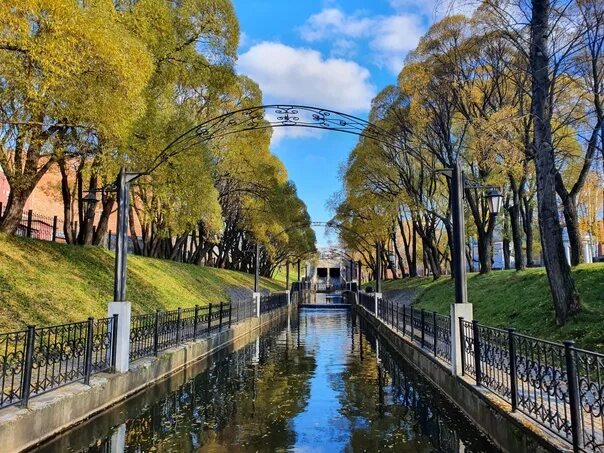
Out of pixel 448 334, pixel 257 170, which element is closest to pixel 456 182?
pixel 448 334

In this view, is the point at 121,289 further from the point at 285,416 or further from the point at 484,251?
the point at 484,251

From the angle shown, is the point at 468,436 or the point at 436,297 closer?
the point at 468,436

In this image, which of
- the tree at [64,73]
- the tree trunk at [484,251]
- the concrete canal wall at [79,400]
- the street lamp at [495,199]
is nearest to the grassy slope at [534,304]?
the tree trunk at [484,251]

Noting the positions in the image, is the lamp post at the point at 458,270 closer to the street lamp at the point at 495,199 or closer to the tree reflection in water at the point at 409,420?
the street lamp at the point at 495,199

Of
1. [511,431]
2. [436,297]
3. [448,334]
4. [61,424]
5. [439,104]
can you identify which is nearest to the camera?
[511,431]

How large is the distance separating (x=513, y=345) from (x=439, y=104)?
1457 cm

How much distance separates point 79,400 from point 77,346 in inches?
37.7

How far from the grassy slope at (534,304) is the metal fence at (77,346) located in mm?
8505

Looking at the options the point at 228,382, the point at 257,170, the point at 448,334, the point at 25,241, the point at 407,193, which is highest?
the point at 257,170

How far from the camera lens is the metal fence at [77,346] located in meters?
5.84

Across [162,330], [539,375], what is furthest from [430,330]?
[539,375]

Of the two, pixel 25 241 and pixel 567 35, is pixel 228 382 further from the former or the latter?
pixel 567 35

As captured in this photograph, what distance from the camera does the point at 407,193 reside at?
25297 mm

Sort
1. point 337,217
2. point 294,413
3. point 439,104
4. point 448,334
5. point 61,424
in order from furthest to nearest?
point 337,217
point 439,104
point 448,334
point 294,413
point 61,424
